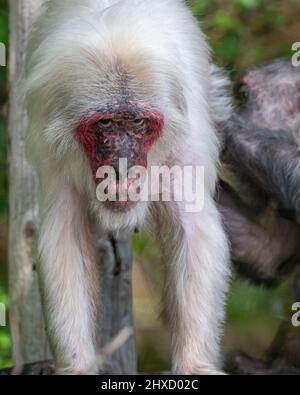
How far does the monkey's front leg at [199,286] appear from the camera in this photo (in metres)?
5.71

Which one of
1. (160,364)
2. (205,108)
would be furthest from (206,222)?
(160,364)

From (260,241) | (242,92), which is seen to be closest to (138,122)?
(242,92)

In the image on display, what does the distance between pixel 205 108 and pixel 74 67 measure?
85cm

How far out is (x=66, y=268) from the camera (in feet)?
18.5

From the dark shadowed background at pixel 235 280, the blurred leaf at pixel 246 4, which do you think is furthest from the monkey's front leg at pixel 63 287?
the blurred leaf at pixel 246 4

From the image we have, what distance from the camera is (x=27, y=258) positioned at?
668 centimetres

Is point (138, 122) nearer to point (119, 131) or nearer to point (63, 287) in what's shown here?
point (119, 131)

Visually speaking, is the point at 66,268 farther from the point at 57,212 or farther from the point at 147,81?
the point at 147,81

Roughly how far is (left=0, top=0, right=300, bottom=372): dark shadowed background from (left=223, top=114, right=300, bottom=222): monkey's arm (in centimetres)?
A: 91

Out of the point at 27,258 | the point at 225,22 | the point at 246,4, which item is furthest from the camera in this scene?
the point at 225,22

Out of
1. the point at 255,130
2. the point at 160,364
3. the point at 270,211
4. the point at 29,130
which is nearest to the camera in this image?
the point at 29,130

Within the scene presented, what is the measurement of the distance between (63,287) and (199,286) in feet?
2.33

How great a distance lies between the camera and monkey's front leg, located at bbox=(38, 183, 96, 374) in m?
5.59

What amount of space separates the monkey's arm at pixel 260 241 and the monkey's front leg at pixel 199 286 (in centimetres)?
122
